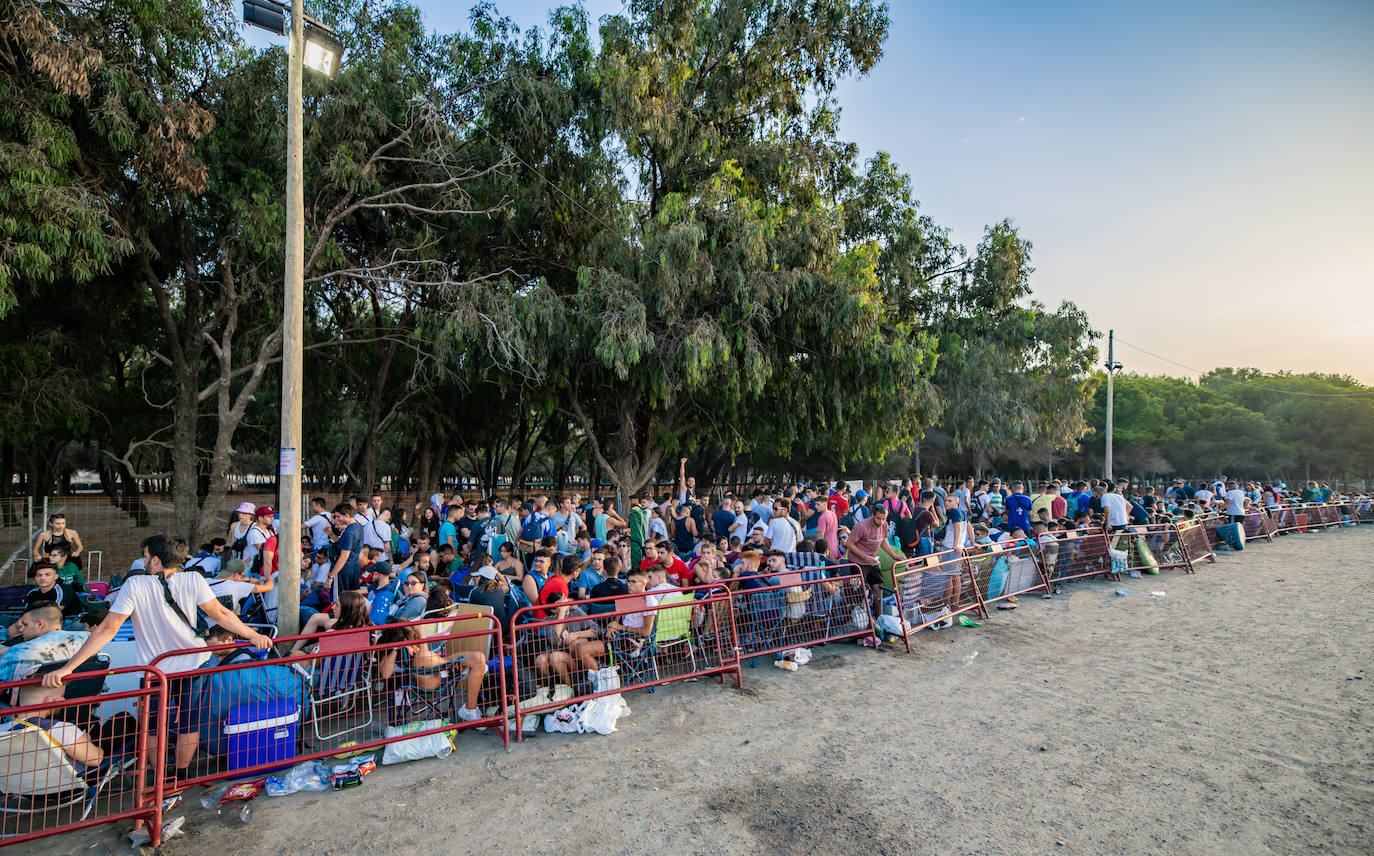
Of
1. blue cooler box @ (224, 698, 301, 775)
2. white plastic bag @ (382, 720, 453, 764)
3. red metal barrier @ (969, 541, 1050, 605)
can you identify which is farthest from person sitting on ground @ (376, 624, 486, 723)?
red metal barrier @ (969, 541, 1050, 605)

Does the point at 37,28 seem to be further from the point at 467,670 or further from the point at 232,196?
the point at 467,670

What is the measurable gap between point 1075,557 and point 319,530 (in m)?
12.7

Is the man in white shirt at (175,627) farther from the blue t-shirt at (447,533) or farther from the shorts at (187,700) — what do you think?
the blue t-shirt at (447,533)

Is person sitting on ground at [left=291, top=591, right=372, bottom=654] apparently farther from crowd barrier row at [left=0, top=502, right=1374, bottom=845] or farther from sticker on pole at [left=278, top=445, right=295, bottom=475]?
sticker on pole at [left=278, top=445, right=295, bottom=475]

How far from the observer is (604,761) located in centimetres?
515

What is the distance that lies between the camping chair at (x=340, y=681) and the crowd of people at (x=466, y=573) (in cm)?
17

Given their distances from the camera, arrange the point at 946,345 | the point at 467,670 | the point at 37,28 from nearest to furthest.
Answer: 1. the point at 467,670
2. the point at 37,28
3. the point at 946,345

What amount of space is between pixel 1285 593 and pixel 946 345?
54.4 ft

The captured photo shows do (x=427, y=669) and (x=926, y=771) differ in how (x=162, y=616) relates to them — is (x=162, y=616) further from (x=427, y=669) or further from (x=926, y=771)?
(x=926, y=771)

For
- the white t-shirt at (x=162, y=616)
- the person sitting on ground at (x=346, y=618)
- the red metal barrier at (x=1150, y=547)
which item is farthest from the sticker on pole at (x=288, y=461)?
the red metal barrier at (x=1150, y=547)

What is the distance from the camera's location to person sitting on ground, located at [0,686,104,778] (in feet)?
13.6

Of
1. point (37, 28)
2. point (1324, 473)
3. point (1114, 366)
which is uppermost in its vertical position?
point (37, 28)

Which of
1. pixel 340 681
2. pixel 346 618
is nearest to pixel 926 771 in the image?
pixel 340 681

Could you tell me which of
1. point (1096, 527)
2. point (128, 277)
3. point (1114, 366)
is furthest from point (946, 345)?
point (128, 277)
